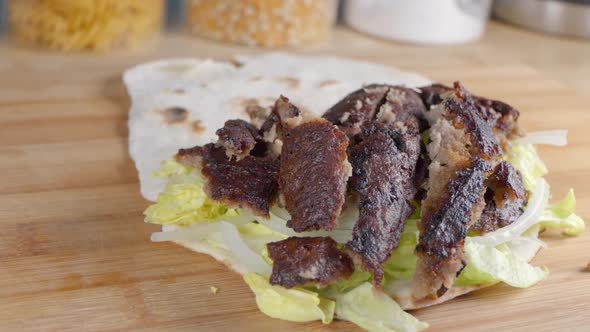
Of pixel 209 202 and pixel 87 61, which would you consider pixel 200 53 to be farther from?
pixel 209 202

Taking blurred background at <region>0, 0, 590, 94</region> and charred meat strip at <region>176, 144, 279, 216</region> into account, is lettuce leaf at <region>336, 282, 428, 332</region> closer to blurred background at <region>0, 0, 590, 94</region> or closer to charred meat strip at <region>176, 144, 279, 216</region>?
charred meat strip at <region>176, 144, 279, 216</region>

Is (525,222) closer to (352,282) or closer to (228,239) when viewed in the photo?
(352,282)

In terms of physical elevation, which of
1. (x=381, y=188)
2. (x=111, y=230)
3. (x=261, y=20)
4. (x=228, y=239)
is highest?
(x=381, y=188)

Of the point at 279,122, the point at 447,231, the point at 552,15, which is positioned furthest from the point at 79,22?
the point at 552,15

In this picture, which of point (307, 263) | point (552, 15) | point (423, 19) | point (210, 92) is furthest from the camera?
point (552, 15)

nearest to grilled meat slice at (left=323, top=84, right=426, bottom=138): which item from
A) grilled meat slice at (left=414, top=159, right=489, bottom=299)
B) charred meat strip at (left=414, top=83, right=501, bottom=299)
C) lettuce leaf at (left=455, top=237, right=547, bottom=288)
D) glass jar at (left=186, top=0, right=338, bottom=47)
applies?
charred meat strip at (left=414, top=83, right=501, bottom=299)

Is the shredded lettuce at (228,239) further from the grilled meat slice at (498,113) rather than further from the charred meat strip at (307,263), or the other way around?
the grilled meat slice at (498,113)

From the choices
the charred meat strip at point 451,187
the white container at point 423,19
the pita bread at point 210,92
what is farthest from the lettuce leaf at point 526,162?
the white container at point 423,19

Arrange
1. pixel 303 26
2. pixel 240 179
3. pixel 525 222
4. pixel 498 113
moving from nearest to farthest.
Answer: pixel 240 179 < pixel 525 222 < pixel 498 113 < pixel 303 26
